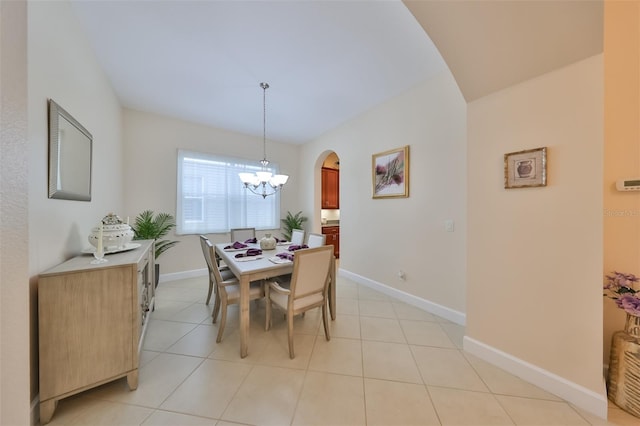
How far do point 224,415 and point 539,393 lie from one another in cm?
210

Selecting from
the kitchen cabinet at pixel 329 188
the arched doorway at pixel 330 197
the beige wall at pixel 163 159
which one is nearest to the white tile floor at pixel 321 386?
the beige wall at pixel 163 159

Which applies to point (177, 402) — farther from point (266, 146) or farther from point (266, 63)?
point (266, 146)

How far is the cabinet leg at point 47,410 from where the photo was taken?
1.26 m

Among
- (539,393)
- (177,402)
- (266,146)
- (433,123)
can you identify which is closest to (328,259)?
(177,402)

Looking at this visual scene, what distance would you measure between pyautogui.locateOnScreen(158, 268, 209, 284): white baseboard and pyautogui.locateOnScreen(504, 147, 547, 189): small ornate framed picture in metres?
4.50

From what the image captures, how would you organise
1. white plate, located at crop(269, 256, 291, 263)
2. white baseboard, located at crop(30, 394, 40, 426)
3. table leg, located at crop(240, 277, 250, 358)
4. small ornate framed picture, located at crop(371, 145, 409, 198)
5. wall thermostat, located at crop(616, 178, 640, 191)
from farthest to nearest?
small ornate framed picture, located at crop(371, 145, 409, 198) < white plate, located at crop(269, 256, 291, 263) < table leg, located at crop(240, 277, 250, 358) < wall thermostat, located at crop(616, 178, 640, 191) < white baseboard, located at crop(30, 394, 40, 426)

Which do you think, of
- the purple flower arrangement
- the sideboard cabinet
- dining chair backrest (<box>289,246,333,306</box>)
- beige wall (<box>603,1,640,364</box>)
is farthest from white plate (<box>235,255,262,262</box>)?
beige wall (<box>603,1,640,364</box>)

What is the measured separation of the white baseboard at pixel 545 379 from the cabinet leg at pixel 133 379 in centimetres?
260

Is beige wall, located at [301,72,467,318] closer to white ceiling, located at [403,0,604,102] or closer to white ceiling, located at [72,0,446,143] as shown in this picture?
white ceiling, located at [72,0,446,143]

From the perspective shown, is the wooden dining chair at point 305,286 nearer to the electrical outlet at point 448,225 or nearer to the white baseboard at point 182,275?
the electrical outlet at point 448,225

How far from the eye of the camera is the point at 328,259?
201 cm

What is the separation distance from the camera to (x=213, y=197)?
411 centimetres

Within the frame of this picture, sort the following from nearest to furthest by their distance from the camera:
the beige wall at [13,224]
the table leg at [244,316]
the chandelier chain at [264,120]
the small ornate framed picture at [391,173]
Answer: the beige wall at [13,224] < the table leg at [244,316] < the chandelier chain at [264,120] < the small ornate framed picture at [391,173]

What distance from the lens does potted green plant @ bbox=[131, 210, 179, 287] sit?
3232 mm
